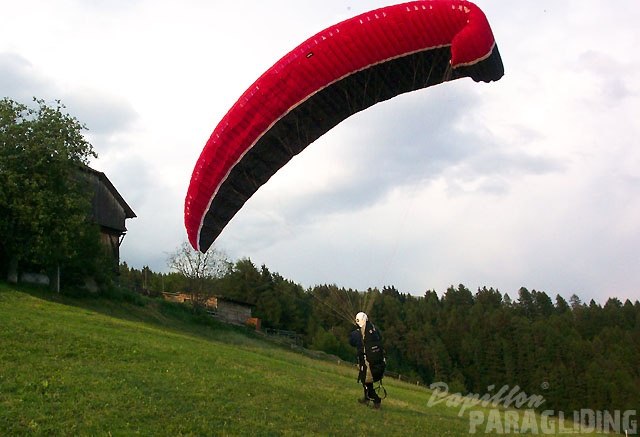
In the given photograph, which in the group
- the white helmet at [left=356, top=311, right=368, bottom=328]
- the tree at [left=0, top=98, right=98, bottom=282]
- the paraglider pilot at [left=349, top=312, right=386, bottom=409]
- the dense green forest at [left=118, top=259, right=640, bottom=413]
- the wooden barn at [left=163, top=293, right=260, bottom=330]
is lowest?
the dense green forest at [left=118, top=259, right=640, bottom=413]

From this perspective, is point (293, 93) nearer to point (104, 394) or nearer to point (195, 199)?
point (195, 199)

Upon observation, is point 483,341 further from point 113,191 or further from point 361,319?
point 361,319

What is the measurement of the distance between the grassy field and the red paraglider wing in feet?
12.6

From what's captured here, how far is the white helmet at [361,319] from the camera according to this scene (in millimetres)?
12961

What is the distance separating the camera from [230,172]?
46.5 ft

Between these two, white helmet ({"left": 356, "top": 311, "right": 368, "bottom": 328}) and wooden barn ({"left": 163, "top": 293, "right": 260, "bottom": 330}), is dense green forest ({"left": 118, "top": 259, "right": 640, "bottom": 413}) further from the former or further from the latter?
white helmet ({"left": 356, "top": 311, "right": 368, "bottom": 328})

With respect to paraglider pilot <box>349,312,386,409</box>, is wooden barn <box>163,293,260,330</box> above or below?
below

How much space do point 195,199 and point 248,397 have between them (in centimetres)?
477

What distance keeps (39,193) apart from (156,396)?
2420cm

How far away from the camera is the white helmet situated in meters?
13.0

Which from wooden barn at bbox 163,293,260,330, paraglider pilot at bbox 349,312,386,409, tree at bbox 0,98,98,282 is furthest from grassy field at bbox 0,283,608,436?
wooden barn at bbox 163,293,260,330

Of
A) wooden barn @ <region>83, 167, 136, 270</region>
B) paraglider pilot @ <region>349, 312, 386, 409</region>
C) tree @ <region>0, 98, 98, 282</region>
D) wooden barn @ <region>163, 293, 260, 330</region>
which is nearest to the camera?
paraglider pilot @ <region>349, 312, 386, 409</region>

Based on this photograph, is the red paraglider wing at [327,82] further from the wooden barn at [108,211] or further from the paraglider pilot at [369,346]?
the wooden barn at [108,211]

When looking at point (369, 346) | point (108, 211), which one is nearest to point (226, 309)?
point (108, 211)
